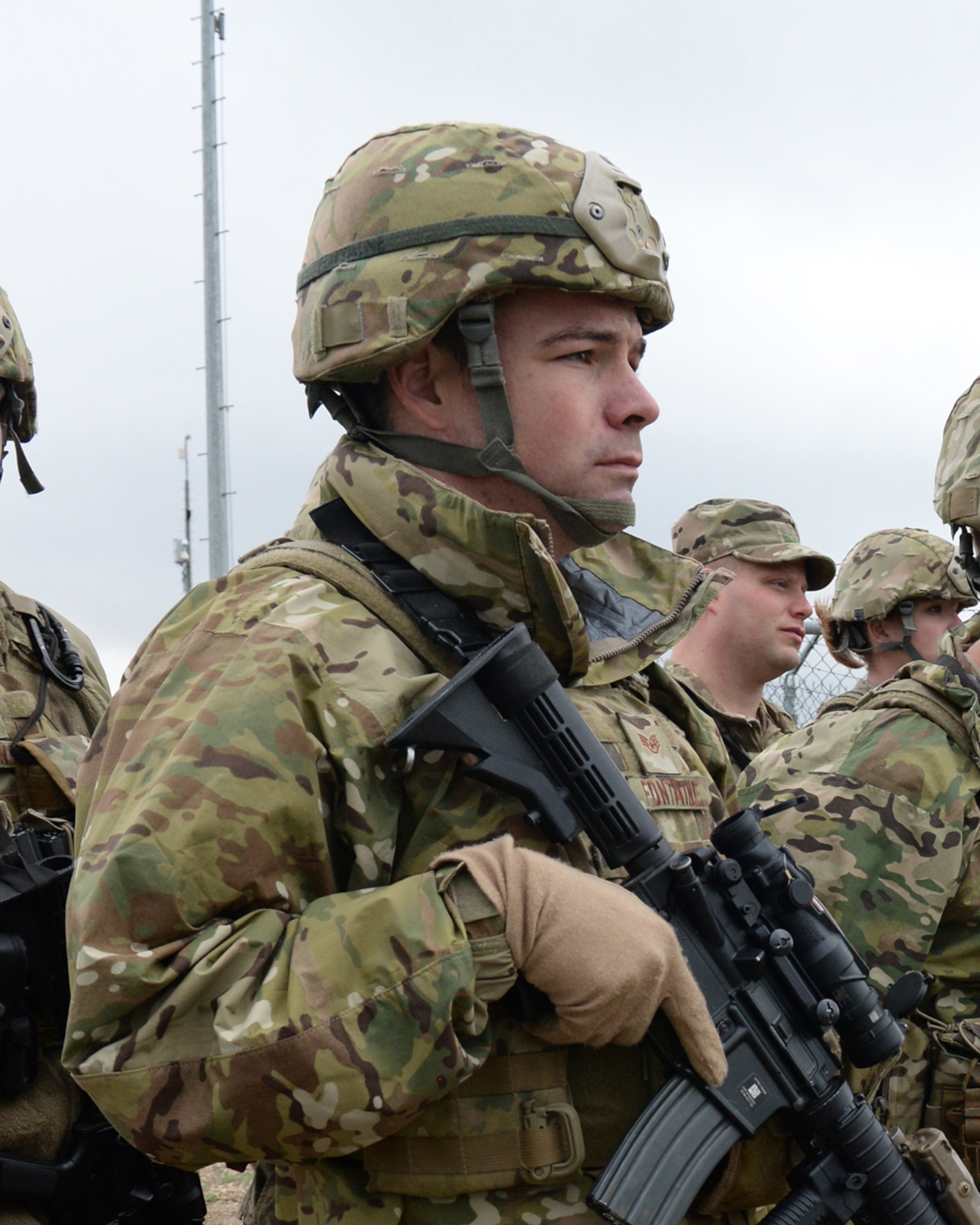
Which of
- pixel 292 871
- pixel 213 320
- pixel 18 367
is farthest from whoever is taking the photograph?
pixel 213 320

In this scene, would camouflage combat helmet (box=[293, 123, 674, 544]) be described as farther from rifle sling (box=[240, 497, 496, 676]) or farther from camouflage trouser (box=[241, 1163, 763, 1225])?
camouflage trouser (box=[241, 1163, 763, 1225])

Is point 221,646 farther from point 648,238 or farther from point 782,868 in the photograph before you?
point 648,238

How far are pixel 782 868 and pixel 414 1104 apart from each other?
68cm

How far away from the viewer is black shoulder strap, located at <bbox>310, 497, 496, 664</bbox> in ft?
6.64

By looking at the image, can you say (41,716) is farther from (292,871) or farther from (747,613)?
(747,613)

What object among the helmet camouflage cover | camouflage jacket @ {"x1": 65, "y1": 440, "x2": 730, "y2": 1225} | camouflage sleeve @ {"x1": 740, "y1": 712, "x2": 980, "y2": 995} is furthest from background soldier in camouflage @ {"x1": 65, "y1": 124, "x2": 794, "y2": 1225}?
the helmet camouflage cover

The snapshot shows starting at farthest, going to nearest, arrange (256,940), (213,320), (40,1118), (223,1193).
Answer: (213,320), (223,1193), (40,1118), (256,940)

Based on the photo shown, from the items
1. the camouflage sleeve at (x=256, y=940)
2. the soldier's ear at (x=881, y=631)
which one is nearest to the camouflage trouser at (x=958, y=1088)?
the camouflage sleeve at (x=256, y=940)

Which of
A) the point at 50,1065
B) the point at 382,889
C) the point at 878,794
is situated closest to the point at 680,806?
the point at 382,889

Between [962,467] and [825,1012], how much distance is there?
2249 mm

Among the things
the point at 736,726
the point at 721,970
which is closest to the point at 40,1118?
the point at 721,970

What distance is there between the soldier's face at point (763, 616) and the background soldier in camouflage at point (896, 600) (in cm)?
24

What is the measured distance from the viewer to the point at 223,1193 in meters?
6.02

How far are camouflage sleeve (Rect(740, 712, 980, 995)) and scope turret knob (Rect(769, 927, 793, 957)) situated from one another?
115 cm
